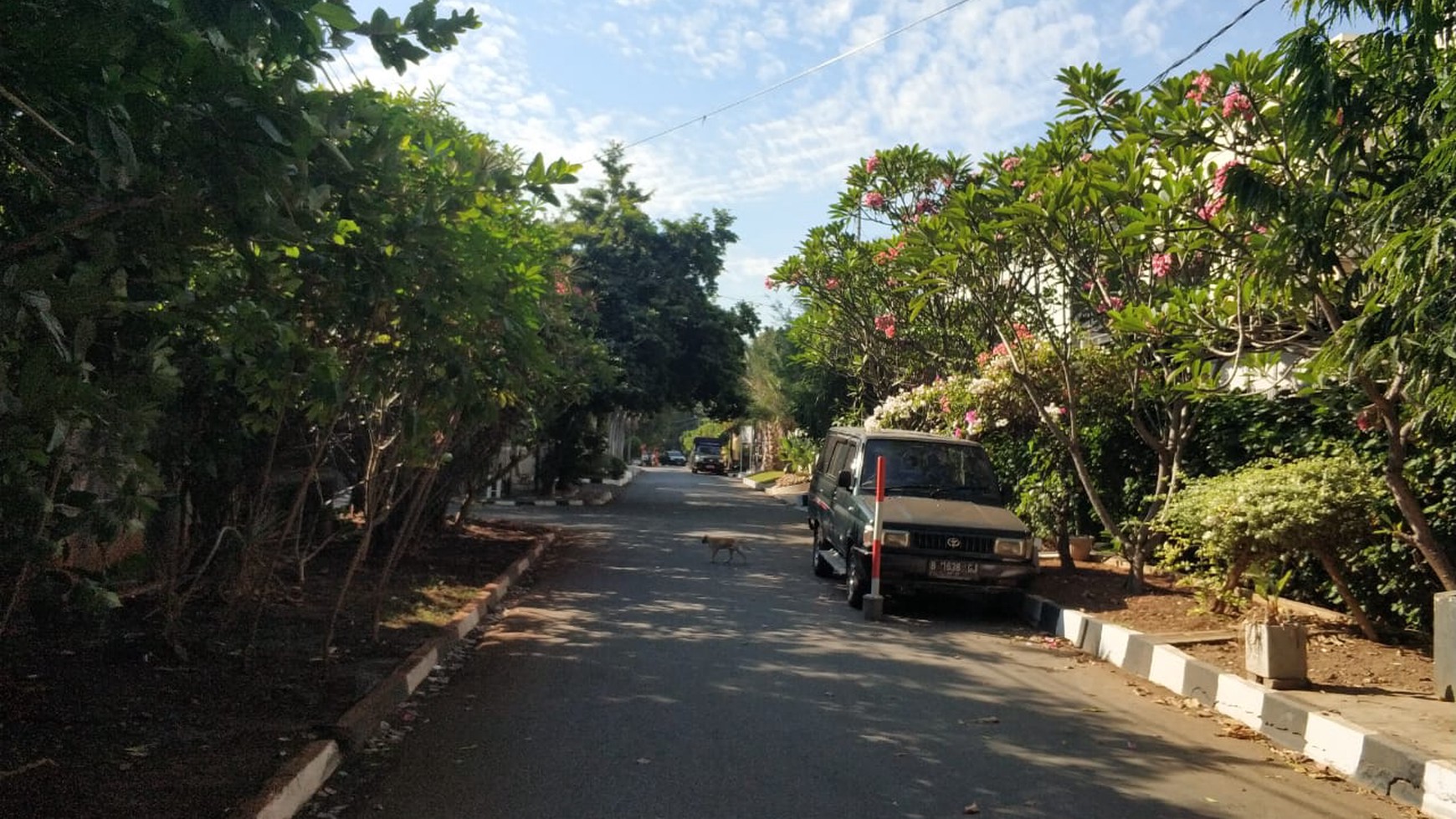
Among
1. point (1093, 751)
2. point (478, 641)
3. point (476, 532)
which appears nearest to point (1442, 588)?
point (1093, 751)

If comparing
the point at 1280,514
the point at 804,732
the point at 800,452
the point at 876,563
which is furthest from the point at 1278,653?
the point at 800,452

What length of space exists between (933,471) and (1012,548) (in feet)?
6.24

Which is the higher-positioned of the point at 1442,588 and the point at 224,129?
the point at 224,129

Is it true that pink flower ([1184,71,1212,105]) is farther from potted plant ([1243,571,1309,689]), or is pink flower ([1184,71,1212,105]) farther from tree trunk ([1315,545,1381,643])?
potted plant ([1243,571,1309,689])

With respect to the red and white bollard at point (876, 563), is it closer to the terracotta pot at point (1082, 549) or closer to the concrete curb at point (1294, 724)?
the concrete curb at point (1294, 724)

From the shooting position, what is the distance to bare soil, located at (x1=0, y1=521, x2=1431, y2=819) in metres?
5.05

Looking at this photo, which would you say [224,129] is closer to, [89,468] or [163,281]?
[163,281]

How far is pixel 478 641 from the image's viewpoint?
9.88 metres

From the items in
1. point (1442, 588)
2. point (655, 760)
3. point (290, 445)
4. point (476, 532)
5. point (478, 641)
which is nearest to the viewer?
point (655, 760)

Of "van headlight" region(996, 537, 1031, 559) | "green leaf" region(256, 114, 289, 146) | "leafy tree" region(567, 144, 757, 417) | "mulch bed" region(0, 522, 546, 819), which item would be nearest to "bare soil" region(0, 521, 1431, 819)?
"mulch bed" region(0, 522, 546, 819)

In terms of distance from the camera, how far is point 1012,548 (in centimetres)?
1141

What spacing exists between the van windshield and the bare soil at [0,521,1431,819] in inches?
76.1

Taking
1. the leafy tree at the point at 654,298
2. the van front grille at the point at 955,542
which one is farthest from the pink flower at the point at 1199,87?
the leafy tree at the point at 654,298

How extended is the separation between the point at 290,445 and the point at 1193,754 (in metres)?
6.66
